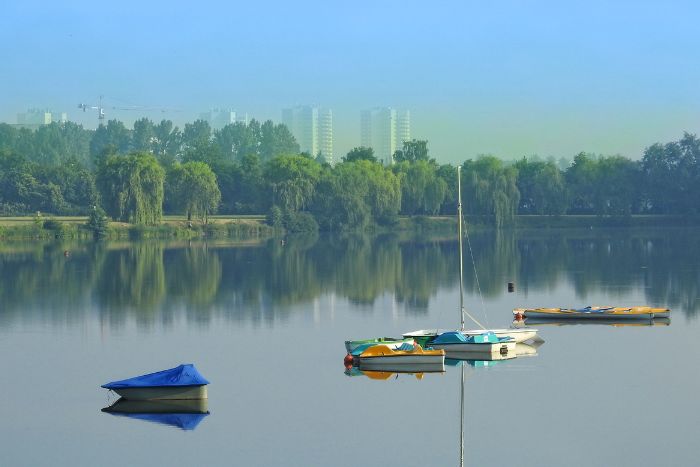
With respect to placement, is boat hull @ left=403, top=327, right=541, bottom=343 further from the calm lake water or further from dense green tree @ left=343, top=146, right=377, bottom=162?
dense green tree @ left=343, top=146, right=377, bottom=162

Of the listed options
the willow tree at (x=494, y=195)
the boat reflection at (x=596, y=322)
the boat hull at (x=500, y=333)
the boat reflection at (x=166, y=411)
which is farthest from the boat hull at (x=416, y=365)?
the willow tree at (x=494, y=195)

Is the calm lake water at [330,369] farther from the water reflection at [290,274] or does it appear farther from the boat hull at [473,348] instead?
the boat hull at [473,348]

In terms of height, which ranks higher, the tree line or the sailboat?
the tree line

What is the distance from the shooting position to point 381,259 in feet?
A: 263

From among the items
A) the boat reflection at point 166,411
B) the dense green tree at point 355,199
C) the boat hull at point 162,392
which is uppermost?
the dense green tree at point 355,199

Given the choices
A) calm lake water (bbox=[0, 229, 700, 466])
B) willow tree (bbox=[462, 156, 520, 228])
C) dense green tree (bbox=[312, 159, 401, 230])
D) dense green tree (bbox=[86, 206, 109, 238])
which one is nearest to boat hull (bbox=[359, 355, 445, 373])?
calm lake water (bbox=[0, 229, 700, 466])

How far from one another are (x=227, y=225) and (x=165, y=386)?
91.4 meters

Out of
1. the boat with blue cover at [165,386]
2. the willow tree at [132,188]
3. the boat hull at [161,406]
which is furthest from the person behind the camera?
the willow tree at [132,188]

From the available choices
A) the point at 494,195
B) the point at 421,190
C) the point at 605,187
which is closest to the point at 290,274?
the point at 494,195

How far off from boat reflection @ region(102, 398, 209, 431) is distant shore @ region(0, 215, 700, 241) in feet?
258

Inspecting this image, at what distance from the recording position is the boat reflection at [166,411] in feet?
90.2

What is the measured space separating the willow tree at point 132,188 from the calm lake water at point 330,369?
36.7 m

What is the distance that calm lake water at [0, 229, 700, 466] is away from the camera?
83.4ft

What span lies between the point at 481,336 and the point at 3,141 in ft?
570
